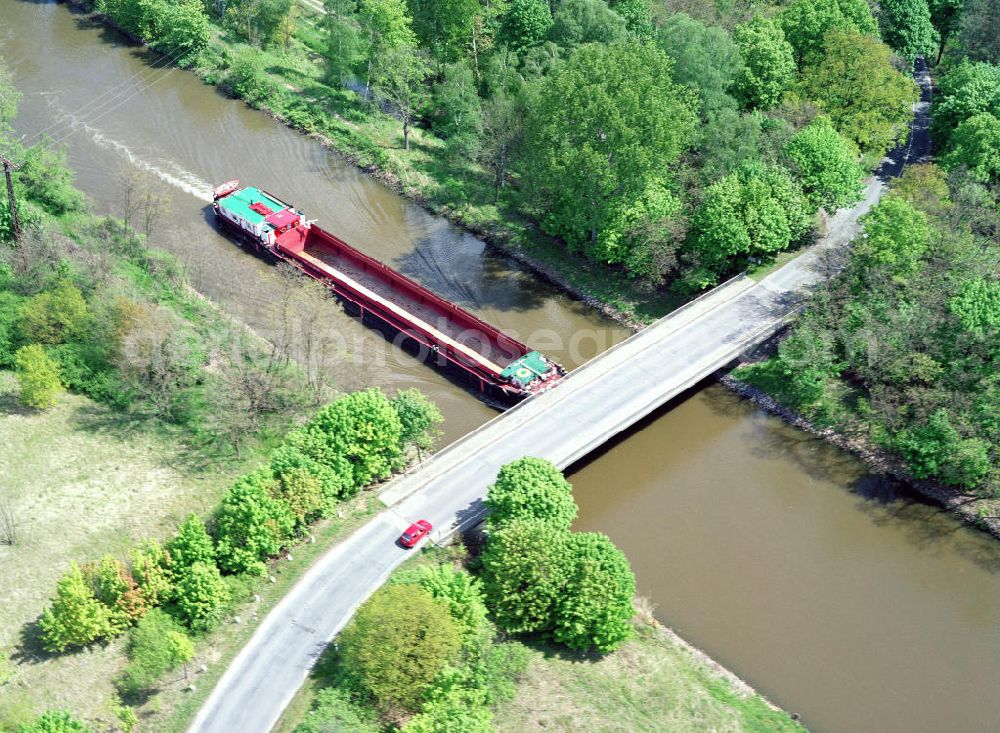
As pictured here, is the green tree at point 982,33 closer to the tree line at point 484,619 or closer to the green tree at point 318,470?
the tree line at point 484,619

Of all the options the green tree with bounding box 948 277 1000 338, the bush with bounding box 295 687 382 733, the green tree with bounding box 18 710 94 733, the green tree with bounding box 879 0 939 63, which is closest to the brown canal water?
the green tree with bounding box 948 277 1000 338

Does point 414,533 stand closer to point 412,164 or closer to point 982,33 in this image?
point 412,164

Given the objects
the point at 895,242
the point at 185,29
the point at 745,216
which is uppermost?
the point at 895,242

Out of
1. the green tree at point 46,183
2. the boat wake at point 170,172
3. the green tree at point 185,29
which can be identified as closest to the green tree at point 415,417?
the boat wake at point 170,172

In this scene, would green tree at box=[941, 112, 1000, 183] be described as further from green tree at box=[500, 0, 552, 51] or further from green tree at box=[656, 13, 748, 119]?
green tree at box=[500, 0, 552, 51]

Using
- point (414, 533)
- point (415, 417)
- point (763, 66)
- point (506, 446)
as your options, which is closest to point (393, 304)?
point (415, 417)

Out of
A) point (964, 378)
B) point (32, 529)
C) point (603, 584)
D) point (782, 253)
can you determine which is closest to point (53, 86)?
point (32, 529)

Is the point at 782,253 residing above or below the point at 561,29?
below

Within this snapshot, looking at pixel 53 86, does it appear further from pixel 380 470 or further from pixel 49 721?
pixel 49 721
